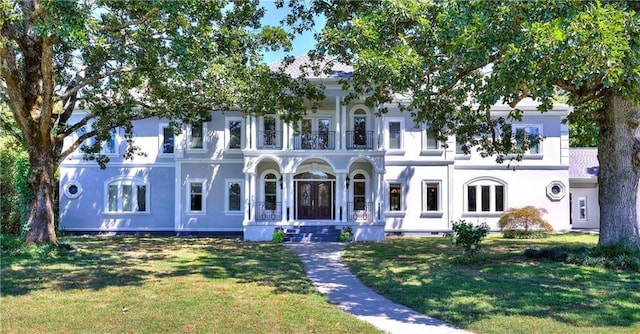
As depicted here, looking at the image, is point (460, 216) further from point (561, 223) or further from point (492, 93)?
point (492, 93)

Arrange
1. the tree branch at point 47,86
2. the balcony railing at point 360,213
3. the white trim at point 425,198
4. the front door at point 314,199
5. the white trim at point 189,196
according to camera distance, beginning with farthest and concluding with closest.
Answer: the white trim at point 425,198, the white trim at point 189,196, the front door at point 314,199, the balcony railing at point 360,213, the tree branch at point 47,86

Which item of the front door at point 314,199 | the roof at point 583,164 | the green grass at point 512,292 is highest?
the roof at point 583,164

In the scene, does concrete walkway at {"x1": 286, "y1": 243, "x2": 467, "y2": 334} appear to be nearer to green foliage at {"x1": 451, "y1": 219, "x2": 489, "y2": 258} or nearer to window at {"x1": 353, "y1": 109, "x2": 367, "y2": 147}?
green foliage at {"x1": 451, "y1": 219, "x2": 489, "y2": 258}

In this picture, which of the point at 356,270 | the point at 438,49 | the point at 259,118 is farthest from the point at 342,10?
the point at 259,118

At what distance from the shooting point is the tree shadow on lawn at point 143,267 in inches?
363

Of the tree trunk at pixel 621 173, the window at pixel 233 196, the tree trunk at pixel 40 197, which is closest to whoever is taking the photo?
the tree trunk at pixel 621 173

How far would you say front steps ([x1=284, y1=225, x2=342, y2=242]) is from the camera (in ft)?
62.7

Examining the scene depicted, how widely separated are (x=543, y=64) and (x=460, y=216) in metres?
16.1

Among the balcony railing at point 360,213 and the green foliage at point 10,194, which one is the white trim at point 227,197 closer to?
the balcony railing at point 360,213

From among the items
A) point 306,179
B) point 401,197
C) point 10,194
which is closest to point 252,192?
point 306,179

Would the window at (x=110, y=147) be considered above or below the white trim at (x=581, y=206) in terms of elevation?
above

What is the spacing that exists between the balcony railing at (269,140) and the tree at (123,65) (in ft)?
11.9

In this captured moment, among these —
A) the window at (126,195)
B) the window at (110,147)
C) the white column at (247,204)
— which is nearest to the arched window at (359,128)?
the white column at (247,204)

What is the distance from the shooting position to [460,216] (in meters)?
22.6
